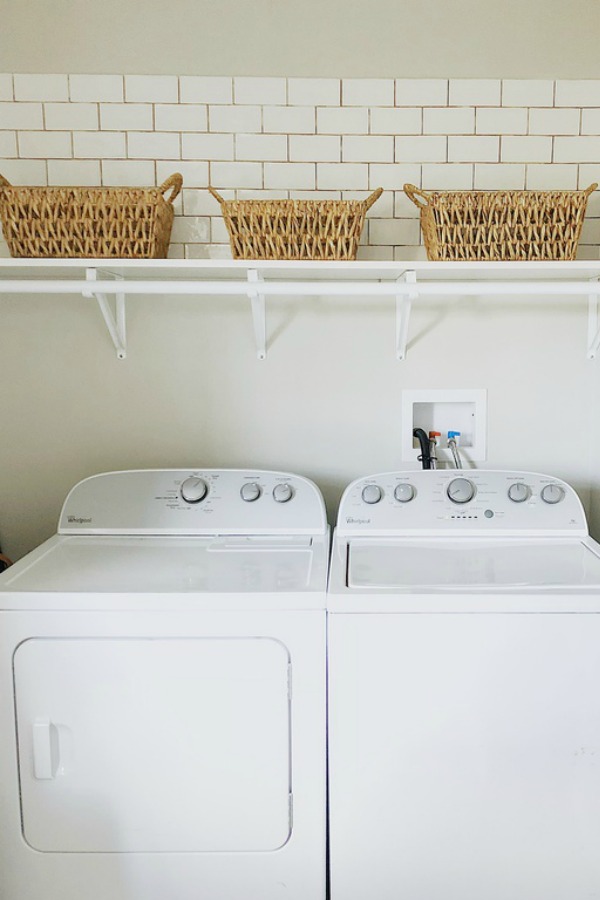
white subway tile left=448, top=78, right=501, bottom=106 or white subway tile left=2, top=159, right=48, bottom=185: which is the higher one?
white subway tile left=448, top=78, right=501, bottom=106

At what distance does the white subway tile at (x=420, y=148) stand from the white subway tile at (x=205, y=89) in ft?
1.65

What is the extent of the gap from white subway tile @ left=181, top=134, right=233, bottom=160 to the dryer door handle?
154 centimetres

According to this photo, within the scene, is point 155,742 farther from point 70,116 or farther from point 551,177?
point 551,177

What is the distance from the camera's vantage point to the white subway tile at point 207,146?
7.09 feet

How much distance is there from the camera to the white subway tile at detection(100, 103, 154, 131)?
7.05 ft

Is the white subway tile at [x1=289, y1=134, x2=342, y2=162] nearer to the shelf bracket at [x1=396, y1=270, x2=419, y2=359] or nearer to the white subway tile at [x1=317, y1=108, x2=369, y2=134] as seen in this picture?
the white subway tile at [x1=317, y1=108, x2=369, y2=134]

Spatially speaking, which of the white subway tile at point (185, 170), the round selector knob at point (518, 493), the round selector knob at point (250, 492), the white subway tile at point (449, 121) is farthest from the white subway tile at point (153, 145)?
the round selector knob at point (518, 493)

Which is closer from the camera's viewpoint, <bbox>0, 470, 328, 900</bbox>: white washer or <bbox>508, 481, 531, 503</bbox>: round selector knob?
<bbox>0, 470, 328, 900</bbox>: white washer

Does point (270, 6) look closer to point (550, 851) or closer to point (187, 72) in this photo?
point (187, 72)

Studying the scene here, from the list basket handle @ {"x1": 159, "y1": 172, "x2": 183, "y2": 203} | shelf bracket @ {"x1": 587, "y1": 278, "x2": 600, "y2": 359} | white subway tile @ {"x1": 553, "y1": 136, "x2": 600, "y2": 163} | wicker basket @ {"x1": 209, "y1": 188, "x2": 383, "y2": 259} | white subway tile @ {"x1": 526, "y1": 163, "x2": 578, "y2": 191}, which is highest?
white subway tile @ {"x1": 553, "y1": 136, "x2": 600, "y2": 163}

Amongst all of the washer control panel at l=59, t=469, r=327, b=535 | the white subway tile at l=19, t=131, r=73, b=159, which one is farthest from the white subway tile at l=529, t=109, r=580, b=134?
the white subway tile at l=19, t=131, r=73, b=159

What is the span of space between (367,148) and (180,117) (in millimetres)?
539

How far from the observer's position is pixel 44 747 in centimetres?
158

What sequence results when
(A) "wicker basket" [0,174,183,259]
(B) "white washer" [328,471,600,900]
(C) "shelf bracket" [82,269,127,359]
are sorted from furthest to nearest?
(C) "shelf bracket" [82,269,127,359] < (A) "wicker basket" [0,174,183,259] < (B) "white washer" [328,471,600,900]
